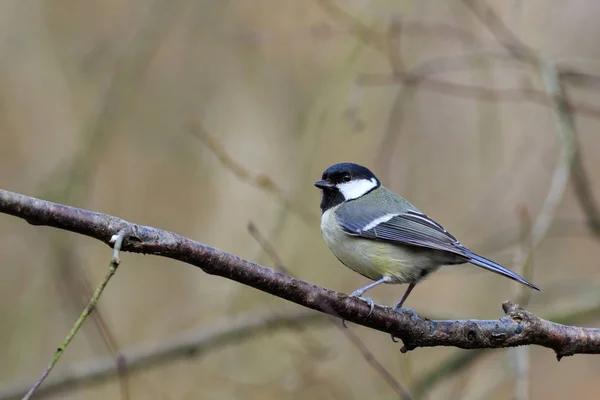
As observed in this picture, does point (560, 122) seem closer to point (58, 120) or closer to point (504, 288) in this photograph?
point (504, 288)

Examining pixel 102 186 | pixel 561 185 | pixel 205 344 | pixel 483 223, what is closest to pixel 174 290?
pixel 102 186

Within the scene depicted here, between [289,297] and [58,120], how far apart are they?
3.53 meters

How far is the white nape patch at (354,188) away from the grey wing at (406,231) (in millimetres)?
283

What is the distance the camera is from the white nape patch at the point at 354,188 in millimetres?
3391

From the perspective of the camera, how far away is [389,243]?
3.00 meters

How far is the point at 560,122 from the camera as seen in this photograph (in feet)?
10.6

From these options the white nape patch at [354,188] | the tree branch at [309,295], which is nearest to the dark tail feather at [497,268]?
the tree branch at [309,295]

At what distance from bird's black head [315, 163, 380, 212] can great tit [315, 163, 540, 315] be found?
0.30ft

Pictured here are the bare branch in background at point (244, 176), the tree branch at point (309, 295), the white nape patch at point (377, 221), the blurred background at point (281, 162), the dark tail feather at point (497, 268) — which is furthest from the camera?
the blurred background at point (281, 162)

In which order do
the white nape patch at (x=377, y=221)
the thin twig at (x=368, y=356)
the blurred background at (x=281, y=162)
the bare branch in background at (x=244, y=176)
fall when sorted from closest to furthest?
the thin twig at (x=368, y=356) → the white nape patch at (x=377, y=221) → the bare branch in background at (x=244, y=176) → the blurred background at (x=281, y=162)

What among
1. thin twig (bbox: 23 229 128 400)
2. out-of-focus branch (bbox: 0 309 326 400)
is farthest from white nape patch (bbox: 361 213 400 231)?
thin twig (bbox: 23 229 128 400)

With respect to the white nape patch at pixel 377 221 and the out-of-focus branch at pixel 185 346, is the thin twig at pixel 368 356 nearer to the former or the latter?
the white nape patch at pixel 377 221

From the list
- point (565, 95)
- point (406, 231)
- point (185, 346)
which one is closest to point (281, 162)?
point (185, 346)

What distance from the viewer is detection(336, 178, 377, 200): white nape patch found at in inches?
133
